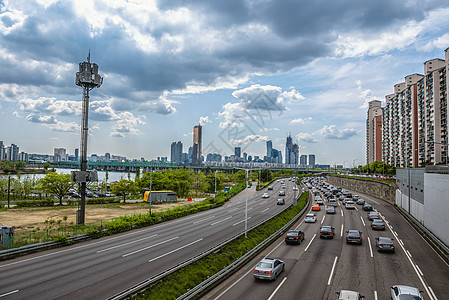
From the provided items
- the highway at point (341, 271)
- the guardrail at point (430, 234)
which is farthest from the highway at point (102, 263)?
the guardrail at point (430, 234)

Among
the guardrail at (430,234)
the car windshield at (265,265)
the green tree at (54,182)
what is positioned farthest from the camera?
the green tree at (54,182)

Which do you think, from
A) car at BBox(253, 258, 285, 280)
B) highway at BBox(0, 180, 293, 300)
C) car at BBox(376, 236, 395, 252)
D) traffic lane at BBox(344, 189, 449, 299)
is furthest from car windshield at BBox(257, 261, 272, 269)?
car at BBox(376, 236, 395, 252)

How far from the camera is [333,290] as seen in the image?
1806 centimetres

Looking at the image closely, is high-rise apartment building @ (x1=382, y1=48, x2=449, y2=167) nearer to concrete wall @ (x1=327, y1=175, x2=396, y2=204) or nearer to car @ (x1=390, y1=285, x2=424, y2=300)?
concrete wall @ (x1=327, y1=175, x2=396, y2=204)

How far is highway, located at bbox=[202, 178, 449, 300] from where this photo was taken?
17859 mm

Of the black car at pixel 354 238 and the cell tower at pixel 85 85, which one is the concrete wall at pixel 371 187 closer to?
the black car at pixel 354 238

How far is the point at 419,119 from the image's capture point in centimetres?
11512

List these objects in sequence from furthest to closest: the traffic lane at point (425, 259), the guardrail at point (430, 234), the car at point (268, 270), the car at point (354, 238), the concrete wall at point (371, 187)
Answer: the concrete wall at point (371, 187), the car at point (354, 238), the guardrail at point (430, 234), the traffic lane at point (425, 259), the car at point (268, 270)

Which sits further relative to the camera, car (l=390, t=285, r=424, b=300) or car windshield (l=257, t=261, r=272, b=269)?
car windshield (l=257, t=261, r=272, b=269)

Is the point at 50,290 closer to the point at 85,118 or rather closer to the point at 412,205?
the point at 85,118

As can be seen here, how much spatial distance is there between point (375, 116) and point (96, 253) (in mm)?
207521

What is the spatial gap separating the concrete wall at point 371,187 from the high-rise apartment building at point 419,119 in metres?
18.8

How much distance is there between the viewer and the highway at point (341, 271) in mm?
17859

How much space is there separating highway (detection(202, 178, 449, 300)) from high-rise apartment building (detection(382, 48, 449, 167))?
67982 millimetres
